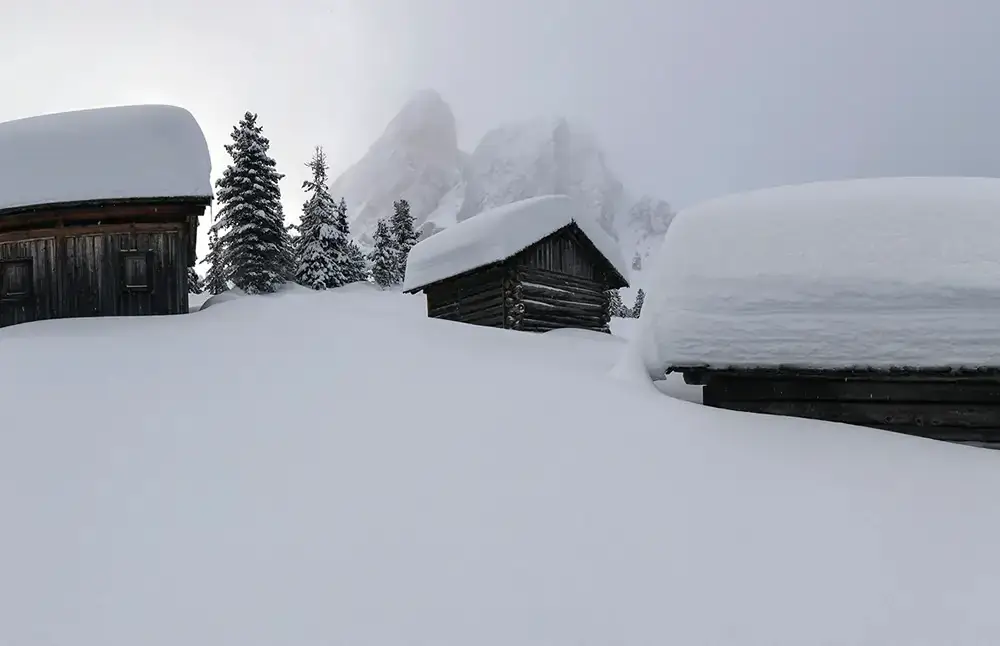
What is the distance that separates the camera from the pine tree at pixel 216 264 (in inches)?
1212

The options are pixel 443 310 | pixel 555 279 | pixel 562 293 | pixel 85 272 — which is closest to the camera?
pixel 85 272

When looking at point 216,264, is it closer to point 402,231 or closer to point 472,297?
point 402,231

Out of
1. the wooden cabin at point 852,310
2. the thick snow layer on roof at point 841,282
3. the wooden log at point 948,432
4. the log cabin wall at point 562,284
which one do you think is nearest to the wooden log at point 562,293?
the log cabin wall at point 562,284

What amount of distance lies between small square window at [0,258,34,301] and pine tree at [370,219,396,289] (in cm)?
2556

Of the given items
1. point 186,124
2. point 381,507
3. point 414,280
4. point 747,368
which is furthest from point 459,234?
point 381,507

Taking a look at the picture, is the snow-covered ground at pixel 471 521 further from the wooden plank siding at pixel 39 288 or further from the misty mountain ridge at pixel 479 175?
the misty mountain ridge at pixel 479 175

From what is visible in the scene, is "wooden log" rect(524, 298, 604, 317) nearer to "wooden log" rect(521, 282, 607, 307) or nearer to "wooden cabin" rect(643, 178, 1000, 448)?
"wooden log" rect(521, 282, 607, 307)

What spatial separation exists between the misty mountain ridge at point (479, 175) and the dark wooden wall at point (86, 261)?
84.2 m

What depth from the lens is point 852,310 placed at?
22.9 ft

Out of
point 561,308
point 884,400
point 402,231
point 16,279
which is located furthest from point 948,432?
point 402,231

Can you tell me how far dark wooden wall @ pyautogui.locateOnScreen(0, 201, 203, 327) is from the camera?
47.1ft

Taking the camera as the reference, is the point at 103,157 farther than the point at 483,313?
No

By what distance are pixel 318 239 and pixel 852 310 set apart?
32.6 m

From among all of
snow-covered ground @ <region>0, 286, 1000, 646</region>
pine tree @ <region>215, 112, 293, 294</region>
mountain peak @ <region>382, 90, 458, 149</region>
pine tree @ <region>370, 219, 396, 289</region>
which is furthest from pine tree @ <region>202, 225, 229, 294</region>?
mountain peak @ <region>382, 90, 458, 149</region>
